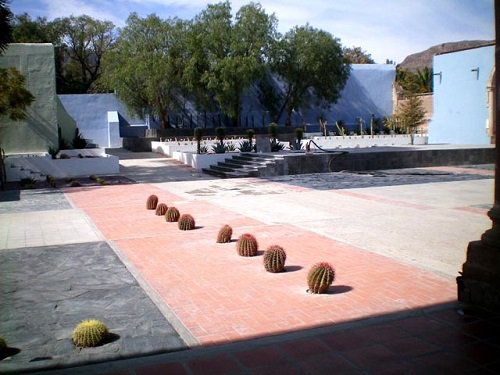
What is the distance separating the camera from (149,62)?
3547 cm

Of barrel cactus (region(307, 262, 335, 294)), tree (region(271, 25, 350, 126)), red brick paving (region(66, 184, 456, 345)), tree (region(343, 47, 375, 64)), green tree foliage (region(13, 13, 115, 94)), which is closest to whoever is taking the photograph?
red brick paving (region(66, 184, 456, 345))

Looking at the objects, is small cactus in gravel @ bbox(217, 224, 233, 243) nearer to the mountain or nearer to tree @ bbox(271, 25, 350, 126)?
tree @ bbox(271, 25, 350, 126)

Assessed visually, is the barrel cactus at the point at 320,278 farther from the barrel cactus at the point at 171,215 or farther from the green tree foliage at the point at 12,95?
the green tree foliage at the point at 12,95

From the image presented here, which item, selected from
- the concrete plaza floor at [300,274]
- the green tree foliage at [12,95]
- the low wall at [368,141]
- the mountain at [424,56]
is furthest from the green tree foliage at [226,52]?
the mountain at [424,56]

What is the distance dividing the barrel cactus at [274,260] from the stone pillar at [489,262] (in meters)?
2.45

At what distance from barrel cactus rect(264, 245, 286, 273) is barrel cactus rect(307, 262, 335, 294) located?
96 centimetres

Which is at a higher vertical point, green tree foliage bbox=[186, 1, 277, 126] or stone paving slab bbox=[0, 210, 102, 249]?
green tree foliage bbox=[186, 1, 277, 126]

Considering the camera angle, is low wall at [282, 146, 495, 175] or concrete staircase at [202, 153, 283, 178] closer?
concrete staircase at [202, 153, 283, 178]

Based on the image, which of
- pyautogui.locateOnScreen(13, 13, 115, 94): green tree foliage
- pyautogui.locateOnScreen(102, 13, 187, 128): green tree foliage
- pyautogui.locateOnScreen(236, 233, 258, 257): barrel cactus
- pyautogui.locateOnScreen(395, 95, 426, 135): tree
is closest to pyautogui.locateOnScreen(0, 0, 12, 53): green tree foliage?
pyautogui.locateOnScreen(236, 233, 258, 257): barrel cactus

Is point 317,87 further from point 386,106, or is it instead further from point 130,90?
point 130,90

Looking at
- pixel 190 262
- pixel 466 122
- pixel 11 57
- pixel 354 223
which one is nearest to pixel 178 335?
pixel 190 262

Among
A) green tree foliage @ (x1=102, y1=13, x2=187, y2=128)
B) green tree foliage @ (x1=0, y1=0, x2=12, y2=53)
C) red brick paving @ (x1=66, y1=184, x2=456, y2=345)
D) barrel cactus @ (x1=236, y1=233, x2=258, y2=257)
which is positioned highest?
green tree foliage @ (x1=102, y1=13, x2=187, y2=128)

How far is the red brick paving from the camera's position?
555 centimetres

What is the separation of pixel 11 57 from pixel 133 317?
68.5 feet
